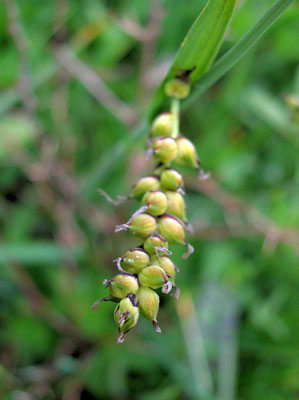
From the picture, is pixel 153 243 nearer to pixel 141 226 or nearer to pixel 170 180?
pixel 141 226

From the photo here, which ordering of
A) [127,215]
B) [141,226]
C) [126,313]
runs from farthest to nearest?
[127,215] → [141,226] → [126,313]

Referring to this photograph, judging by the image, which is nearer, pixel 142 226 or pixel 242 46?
pixel 142 226

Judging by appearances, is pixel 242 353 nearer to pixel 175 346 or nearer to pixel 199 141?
pixel 175 346

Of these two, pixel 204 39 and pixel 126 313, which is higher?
pixel 204 39

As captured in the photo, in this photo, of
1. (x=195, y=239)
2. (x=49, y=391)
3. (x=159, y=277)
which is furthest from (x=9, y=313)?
(x=159, y=277)

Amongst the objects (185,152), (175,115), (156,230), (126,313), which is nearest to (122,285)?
(126,313)

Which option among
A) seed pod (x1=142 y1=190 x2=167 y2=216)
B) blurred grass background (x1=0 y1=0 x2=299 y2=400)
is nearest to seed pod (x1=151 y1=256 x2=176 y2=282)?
seed pod (x1=142 y1=190 x2=167 y2=216)

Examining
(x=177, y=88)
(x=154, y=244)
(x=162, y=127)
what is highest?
(x=177, y=88)
